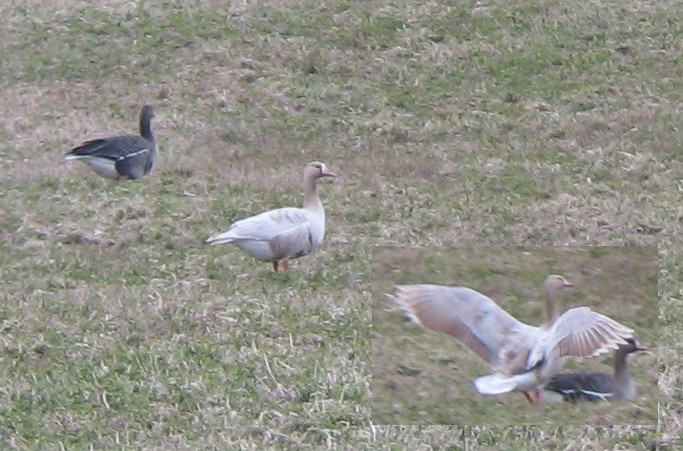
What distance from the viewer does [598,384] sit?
4.62 m

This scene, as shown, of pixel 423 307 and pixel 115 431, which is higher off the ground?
pixel 423 307

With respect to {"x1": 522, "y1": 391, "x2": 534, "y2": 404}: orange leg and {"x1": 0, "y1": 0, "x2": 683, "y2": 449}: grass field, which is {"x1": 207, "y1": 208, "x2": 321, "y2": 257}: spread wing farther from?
{"x1": 522, "y1": 391, "x2": 534, "y2": 404}: orange leg

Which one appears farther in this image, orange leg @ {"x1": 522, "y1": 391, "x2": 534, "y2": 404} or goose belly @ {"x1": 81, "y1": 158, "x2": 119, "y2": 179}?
goose belly @ {"x1": 81, "y1": 158, "x2": 119, "y2": 179}

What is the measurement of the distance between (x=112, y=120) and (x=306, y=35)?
3285mm

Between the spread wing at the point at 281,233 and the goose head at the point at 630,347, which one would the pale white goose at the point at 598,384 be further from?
the spread wing at the point at 281,233

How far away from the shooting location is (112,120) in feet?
51.3

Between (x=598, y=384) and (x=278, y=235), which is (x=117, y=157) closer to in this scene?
(x=278, y=235)

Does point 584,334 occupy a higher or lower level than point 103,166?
higher

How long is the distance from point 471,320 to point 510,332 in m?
0.14

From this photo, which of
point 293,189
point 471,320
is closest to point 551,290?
point 471,320

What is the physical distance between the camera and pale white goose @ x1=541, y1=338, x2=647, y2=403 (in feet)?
15.0

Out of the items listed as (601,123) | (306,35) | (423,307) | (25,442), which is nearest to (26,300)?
(25,442)

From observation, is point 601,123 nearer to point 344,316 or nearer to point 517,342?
point 344,316

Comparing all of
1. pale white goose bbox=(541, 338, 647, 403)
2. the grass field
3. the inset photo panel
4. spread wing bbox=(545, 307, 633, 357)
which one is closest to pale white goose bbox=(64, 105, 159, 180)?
the grass field
